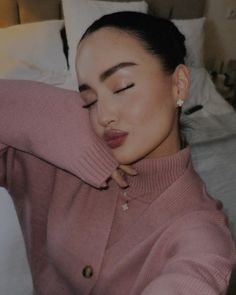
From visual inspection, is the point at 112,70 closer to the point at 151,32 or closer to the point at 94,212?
the point at 151,32

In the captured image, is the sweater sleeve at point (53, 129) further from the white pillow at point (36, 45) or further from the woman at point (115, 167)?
the white pillow at point (36, 45)

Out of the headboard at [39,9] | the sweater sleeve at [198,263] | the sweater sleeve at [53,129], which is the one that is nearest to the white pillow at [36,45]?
the headboard at [39,9]

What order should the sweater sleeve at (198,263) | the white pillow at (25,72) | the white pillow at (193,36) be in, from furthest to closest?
the white pillow at (193,36) → the white pillow at (25,72) → the sweater sleeve at (198,263)

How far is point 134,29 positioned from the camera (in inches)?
30.5

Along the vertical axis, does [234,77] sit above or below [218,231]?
below

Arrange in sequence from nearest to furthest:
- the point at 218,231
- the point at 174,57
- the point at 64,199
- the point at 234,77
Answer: the point at 218,231
the point at 174,57
the point at 64,199
the point at 234,77

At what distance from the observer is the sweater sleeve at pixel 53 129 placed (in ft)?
2.65

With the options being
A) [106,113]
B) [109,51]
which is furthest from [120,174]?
[109,51]

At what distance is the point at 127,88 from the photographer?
2.44 ft

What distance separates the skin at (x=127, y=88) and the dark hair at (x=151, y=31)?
2 cm

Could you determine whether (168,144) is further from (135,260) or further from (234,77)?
(234,77)

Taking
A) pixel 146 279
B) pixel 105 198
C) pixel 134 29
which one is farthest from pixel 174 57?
pixel 146 279

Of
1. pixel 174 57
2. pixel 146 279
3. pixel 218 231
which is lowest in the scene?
pixel 146 279

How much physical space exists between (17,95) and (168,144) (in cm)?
42
